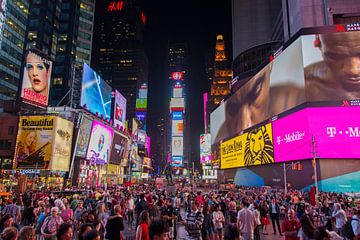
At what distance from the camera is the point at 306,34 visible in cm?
4103

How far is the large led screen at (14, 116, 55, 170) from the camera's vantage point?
1660 inches

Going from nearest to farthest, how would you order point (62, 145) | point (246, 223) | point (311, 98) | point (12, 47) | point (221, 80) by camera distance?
point (246, 223), point (311, 98), point (62, 145), point (12, 47), point (221, 80)

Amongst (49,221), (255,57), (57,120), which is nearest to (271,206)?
(49,221)

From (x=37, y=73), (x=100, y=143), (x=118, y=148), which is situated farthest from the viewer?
(x=118, y=148)

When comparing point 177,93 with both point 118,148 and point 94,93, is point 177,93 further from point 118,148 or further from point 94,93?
point 94,93

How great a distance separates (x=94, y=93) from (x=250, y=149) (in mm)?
33059

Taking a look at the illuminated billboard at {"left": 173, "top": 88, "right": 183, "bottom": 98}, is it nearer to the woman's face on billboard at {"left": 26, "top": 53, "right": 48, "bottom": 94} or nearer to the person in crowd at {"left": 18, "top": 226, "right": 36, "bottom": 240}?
the woman's face on billboard at {"left": 26, "top": 53, "right": 48, "bottom": 94}

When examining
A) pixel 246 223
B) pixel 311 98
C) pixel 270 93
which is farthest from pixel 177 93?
pixel 246 223

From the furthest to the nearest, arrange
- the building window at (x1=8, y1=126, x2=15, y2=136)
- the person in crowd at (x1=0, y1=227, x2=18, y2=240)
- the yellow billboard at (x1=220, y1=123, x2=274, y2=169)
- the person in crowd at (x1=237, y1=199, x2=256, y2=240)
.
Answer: the yellow billboard at (x1=220, y1=123, x2=274, y2=169) < the building window at (x1=8, y1=126, x2=15, y2=136) < the person in crowd at (x1=237, y1=199, x2=256, y2=240) < the person in crowd at (x1=0, y1=227, x2=18, y2=240)

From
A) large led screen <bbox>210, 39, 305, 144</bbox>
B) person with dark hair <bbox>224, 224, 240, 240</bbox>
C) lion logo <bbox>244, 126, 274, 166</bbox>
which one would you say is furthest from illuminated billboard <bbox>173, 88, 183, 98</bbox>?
person with dark hair <bbox>224, 224, 240, 240</bbox>

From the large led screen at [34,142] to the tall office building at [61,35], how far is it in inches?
1602

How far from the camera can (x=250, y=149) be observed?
60469mm

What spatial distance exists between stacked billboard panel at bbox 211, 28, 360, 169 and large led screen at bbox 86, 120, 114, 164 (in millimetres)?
30376

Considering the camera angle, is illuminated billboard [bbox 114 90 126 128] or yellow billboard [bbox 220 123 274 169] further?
illuminated billboard [bbox 114 90 126 128]
